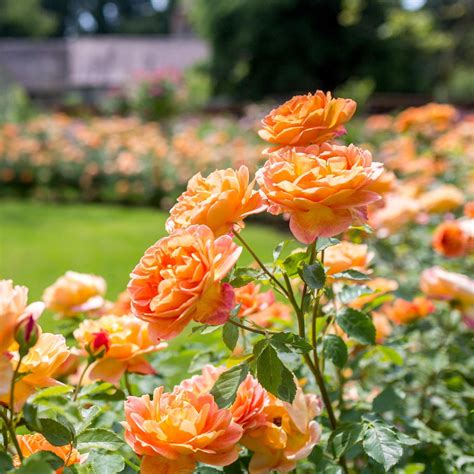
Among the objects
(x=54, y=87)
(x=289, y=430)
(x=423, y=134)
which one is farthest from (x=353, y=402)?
(x=54, y=87)

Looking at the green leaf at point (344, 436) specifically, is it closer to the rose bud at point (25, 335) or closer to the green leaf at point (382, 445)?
the green leaf at point (382, 445)

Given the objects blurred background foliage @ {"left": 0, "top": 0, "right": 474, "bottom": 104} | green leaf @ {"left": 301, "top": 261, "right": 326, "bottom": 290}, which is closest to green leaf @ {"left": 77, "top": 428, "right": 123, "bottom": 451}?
green leaf @ {"left": 301, "top": 261, "right": 326, "bottom": 290}

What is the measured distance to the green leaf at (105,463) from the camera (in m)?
0.63

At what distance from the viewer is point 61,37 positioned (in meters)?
34.6

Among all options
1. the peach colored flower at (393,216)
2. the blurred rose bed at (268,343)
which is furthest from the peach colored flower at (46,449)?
the peach colored flower at (393,216)

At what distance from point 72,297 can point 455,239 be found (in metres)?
0.72

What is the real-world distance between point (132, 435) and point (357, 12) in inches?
627

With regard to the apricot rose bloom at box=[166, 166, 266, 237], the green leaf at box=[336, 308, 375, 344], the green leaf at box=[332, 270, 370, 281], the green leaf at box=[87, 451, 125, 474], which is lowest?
the green leaf at box=[87, 451, 125, 474]

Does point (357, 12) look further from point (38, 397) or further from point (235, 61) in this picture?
→ point (38, 397)

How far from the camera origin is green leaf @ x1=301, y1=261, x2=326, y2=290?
67 centimetres

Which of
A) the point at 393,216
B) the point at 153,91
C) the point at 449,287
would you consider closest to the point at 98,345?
the point at 449,287

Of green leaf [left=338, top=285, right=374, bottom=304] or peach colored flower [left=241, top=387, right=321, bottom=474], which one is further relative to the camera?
green leaf [left=338, top=285, right=374, bottom=304]

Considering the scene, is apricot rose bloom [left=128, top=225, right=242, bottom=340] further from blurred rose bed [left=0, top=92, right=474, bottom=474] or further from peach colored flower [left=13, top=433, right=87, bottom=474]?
peach colored flower [left=13, top=433, right=87, bottom=474]

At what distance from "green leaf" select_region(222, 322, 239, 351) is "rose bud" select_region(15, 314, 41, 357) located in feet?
0.71
